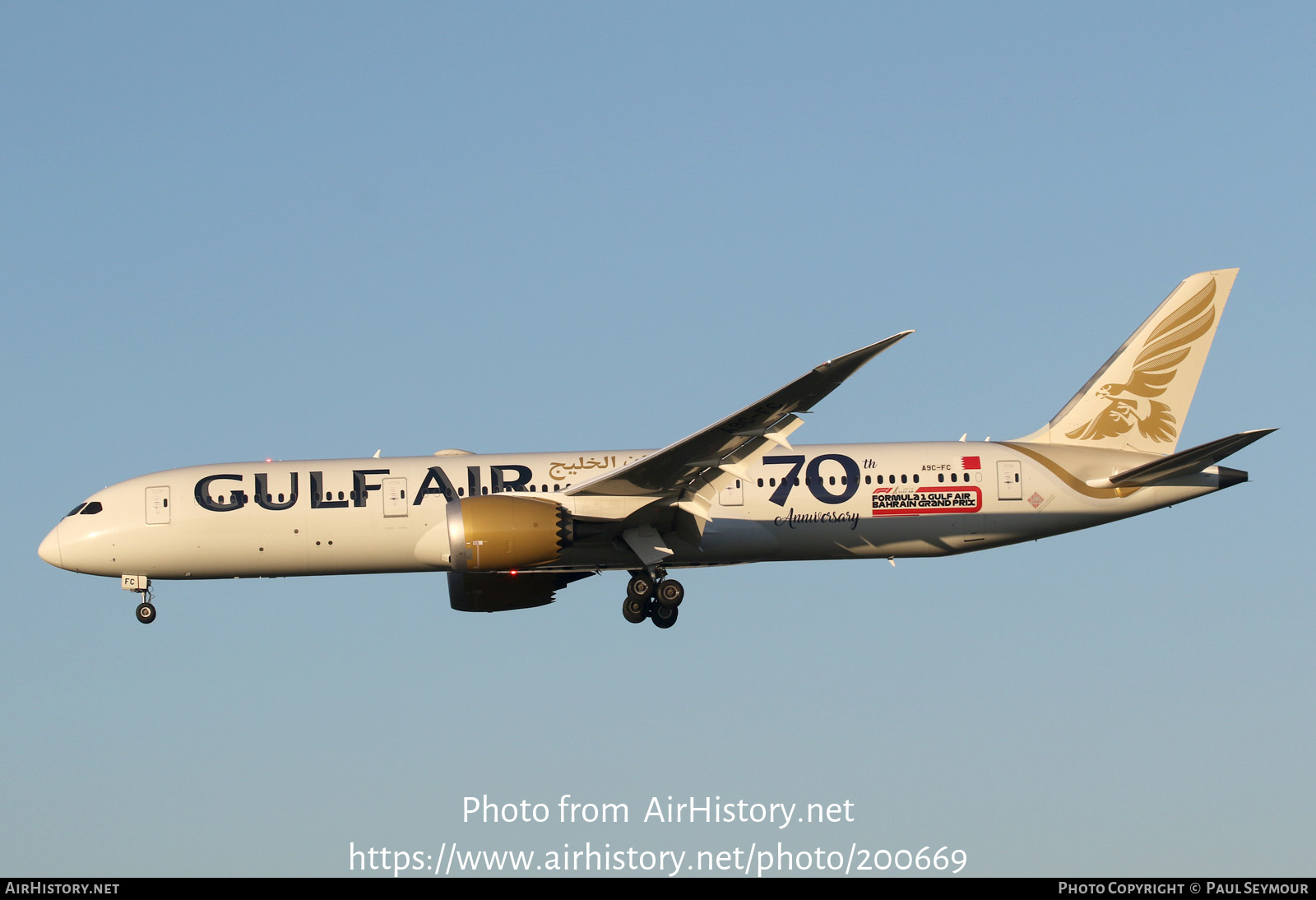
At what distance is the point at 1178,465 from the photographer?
106ft

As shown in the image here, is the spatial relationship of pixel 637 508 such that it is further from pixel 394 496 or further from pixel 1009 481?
pixel 1009 481

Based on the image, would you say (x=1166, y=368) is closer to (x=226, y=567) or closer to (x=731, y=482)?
(x=731, y=482)

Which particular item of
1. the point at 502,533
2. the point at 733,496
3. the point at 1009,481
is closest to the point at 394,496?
the point at 502,533

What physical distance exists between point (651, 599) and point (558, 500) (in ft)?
10.2

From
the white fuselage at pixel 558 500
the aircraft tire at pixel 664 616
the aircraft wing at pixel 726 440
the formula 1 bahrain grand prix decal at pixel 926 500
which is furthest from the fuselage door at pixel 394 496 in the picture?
the formula 1 bahrain grand prix decal at pixel 926 500

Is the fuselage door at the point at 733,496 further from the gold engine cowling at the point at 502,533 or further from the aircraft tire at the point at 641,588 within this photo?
the gold engine cowling at the point at 502,533

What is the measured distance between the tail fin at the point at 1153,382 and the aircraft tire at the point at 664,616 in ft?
32.9

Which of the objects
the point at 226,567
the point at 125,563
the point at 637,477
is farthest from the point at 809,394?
the point at 125,563

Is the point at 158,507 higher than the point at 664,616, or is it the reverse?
the point at 158,507

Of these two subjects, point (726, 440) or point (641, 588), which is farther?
point (641, 588)

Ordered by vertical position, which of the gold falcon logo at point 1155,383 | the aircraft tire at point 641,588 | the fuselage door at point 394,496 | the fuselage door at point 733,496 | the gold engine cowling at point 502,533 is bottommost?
the aircraft tire at point 641,588

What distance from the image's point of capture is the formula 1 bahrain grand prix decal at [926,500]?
32.2 m

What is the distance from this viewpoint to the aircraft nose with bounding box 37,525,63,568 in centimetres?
3300

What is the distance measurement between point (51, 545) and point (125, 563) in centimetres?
199
